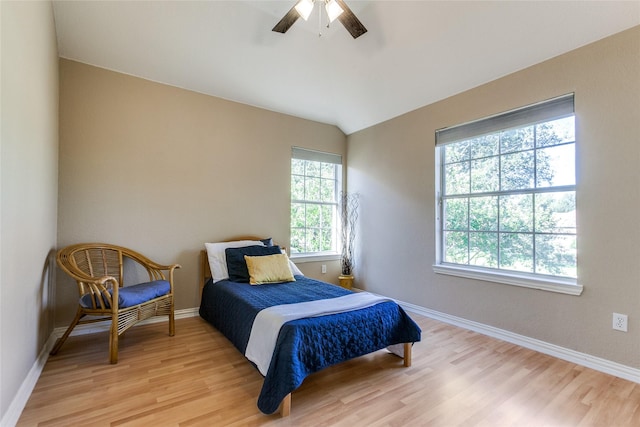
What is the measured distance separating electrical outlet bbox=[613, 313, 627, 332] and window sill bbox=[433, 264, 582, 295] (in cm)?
25

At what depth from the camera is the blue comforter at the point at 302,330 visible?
5.47 ft

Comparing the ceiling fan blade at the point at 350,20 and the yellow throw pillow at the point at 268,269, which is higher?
the ceiling fan blade at the point at 350,20

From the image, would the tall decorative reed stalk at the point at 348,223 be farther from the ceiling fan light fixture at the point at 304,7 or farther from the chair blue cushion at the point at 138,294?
the ceiling fan light fixture at the point at 304,7

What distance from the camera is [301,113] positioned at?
409 cm

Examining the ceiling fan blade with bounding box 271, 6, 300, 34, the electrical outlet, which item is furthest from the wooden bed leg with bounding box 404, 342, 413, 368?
the ceiling fan blade with bounding box 271, 6, 300, 34

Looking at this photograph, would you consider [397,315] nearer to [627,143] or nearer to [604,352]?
[604,352]

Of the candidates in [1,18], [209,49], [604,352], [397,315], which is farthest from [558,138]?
[1,18]

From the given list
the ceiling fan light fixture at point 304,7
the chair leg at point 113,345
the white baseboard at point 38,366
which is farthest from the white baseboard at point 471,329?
the ceiling fan light fixture at point 304,7

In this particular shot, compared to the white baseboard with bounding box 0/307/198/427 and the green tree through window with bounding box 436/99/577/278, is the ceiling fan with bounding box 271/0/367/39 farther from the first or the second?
the white baseboard with bounding box 0/307/198/427

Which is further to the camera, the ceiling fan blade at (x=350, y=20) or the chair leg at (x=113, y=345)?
the chair leg at (x=113, y=345)

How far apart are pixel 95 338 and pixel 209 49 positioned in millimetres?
2937

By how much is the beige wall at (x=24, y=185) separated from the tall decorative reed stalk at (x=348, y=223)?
332 cm

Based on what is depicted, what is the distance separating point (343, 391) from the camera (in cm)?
190

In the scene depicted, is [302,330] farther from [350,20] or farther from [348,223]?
[348,223]
